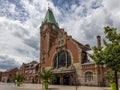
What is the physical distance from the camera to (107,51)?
2091cm

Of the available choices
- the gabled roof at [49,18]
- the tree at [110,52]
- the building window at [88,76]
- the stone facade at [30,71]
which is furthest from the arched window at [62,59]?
the tree at [110,52]

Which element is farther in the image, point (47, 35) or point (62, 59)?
point (47, 35)

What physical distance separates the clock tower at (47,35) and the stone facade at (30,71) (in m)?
10.3

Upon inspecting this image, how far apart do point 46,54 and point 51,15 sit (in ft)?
57.3

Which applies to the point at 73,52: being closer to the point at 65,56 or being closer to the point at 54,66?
the point at 65,56

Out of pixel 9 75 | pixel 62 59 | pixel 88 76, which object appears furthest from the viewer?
pixel 9 75

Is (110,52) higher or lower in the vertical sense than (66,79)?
higher

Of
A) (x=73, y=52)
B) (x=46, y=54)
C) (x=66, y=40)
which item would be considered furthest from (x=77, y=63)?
(x=46, y=54)

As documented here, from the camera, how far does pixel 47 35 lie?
219ft

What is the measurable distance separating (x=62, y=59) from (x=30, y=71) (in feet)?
84.5

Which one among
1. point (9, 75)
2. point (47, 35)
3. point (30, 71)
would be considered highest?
point (47, 35)

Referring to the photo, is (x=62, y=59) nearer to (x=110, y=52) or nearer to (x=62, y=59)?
(x=62, y=59)

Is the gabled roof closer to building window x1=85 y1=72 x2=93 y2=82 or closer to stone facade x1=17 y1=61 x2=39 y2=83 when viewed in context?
stone facade x1=17 y1=61 x2=39 y2=83

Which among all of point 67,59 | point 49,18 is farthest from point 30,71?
point 67,59
